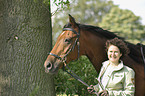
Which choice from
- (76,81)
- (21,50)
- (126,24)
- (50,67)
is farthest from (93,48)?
(126,24)

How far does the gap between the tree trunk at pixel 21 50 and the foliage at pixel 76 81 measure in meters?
1.21

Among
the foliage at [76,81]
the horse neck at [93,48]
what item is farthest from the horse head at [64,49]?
the foliage at [76,81]

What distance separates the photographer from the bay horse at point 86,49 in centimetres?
321

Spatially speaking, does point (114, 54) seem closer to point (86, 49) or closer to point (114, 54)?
point (114, 54)

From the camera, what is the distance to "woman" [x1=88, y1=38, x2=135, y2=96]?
2.48 metres

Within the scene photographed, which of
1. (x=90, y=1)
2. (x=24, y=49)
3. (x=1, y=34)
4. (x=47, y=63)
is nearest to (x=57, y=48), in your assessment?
(x=47, y=63)

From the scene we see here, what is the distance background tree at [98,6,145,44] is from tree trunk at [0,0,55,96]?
25.9 m

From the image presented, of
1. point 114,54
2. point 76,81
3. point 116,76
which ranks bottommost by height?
point 76,81

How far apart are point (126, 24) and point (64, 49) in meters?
28.7

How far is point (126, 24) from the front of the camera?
3002cm

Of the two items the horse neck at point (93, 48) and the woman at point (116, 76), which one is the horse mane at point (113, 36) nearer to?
the horse neck at point (93, 48)

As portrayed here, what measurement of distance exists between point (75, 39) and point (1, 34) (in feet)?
5.77

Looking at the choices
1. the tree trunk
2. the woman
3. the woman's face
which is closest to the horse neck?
the woman

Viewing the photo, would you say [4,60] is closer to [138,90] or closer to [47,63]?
[47,63]
